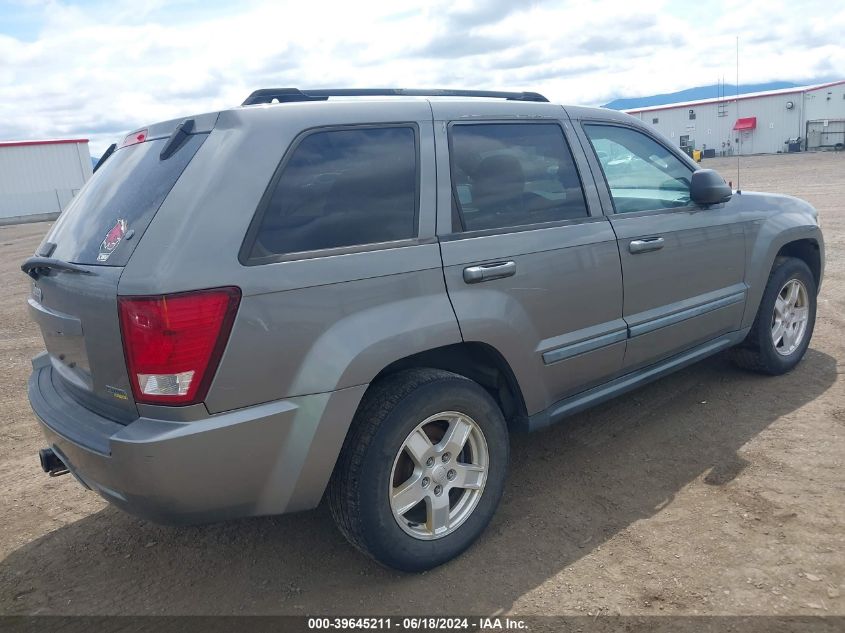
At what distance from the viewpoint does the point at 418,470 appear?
284 centimetres

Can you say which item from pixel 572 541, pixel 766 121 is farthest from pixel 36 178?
pixel 766 121

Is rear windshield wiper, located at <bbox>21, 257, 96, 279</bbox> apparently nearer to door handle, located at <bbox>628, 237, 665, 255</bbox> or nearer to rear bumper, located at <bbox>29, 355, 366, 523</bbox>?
rear bumper, located at <bbox>29, 355, 366, 523</bbox>

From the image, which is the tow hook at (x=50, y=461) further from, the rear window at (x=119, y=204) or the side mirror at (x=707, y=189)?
the side mirror at (x=707, y=189)

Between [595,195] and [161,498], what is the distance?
8.13ft

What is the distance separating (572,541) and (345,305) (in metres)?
1.48

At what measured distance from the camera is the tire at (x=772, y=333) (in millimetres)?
4613

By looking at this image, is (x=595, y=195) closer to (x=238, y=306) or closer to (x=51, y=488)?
(x=238, y=306)

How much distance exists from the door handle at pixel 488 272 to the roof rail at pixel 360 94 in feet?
3.00

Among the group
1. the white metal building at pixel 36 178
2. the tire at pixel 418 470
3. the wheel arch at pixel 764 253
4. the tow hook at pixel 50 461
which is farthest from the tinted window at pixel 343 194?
the white metal building at pixel 36 178

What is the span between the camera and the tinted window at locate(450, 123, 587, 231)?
3.04 meters

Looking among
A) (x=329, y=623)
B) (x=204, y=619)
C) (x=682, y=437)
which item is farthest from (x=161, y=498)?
(x=682, y=437)

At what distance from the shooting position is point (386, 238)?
274cm

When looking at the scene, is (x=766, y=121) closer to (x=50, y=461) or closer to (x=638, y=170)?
(x=638, y=170)

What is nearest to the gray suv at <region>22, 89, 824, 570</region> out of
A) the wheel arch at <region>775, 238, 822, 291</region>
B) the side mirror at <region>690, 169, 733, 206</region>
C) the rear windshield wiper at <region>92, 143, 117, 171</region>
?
the rear windshield wiper at <region>92, 143, 117, 171</region>
